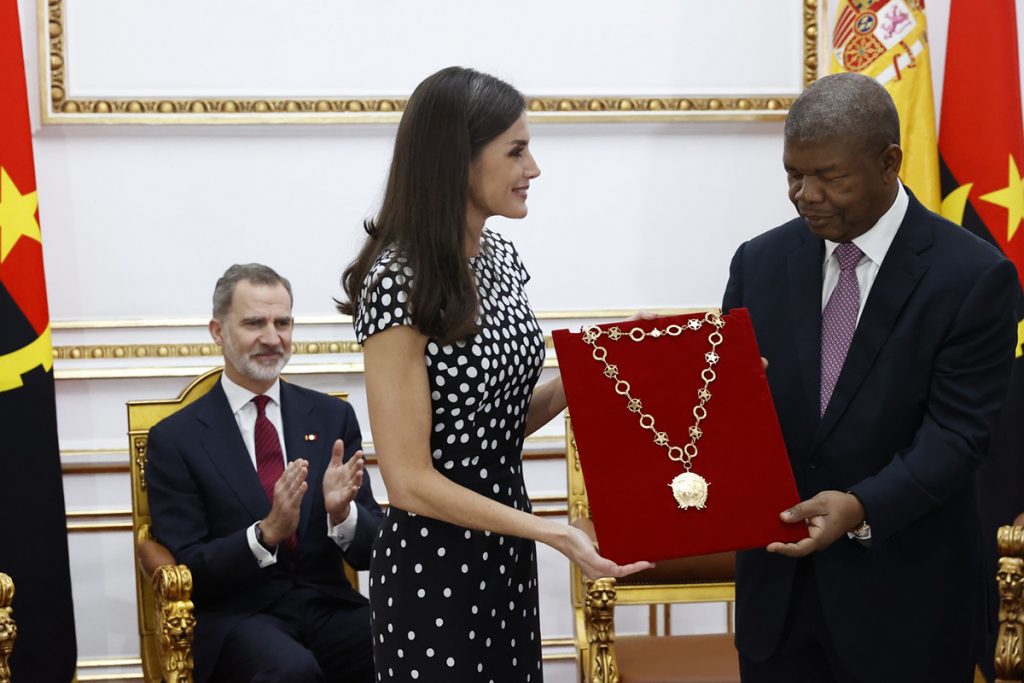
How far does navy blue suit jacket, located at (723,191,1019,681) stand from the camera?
2223 millimetres

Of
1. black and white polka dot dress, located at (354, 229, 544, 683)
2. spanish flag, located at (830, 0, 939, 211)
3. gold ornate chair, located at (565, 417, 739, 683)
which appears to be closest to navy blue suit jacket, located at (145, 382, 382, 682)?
gold ornate chair, located at (565, 417, 739, 683)

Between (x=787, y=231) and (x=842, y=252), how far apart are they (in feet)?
0.49

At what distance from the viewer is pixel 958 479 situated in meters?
2.26

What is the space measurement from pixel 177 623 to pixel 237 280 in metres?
1.09

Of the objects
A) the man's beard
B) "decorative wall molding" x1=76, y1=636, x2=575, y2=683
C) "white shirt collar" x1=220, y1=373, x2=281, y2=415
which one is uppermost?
the man's beard

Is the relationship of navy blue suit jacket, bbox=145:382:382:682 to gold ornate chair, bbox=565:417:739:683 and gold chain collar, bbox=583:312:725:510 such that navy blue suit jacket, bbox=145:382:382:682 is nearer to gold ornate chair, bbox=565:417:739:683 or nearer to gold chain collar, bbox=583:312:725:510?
gold ornate chair, bbox=565:417:739:683

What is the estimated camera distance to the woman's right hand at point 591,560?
218 centimetres

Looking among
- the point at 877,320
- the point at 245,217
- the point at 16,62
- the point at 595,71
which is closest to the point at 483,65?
the point at 595,71

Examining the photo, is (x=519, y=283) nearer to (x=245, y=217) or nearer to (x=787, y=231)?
(x=787, y=231)

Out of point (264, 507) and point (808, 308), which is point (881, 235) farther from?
point (264, 507)

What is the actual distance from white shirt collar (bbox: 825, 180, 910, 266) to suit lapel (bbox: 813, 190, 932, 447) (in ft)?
0.07

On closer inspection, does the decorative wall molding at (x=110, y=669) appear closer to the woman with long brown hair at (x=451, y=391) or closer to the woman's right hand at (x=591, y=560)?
the woman with long brown hair at (x=451, y=391)

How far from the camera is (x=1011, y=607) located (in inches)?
128

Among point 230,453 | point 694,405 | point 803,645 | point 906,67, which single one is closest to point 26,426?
point 230,453
